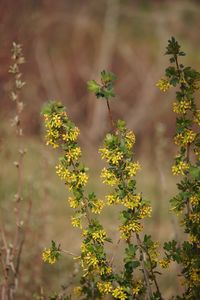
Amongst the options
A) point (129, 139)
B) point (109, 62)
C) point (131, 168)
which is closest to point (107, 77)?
point (129, 139)

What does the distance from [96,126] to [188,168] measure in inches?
365

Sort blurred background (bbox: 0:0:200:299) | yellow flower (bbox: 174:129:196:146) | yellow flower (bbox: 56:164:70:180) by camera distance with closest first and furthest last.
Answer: yellow flower (bbox: 56:164:70:180) → yellow flower (bbox: 174:129:196:146) → blurred background (bbox: 0:0:200:299)

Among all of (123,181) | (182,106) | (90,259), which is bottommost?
(90,259)

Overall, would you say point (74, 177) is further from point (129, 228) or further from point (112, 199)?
point (129, 228)

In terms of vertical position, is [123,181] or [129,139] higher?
[129,139]

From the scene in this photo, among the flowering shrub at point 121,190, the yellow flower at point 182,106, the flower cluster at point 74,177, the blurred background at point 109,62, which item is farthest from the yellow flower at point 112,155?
the blurred background at point 109,62

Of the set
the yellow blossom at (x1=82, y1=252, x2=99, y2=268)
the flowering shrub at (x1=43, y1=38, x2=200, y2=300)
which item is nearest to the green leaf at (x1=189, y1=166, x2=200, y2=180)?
the flowering shrub at (x1=43, y1=38, x2=200, y2=300)

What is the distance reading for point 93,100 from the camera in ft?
38.2

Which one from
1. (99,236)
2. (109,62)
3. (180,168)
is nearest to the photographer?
(99,236)

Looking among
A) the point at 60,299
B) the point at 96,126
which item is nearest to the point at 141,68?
the point at 96,126

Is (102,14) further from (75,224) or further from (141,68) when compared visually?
(75,224)

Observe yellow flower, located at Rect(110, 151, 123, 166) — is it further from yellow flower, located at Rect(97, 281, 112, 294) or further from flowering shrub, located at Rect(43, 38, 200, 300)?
yellow flower, located at Rect(97, 281, 112, 294)

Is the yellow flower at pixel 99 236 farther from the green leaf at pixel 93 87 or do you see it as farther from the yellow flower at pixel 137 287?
the green leaf at pixel 93 87

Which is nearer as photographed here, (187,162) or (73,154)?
(73,154)
